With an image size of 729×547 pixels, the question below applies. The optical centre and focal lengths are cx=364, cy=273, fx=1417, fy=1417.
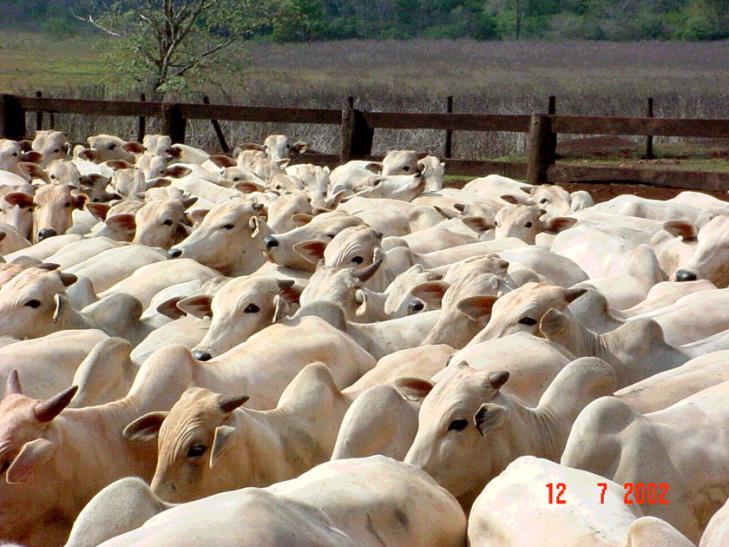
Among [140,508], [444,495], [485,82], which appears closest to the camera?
[140,508]

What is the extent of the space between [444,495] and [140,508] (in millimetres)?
1075

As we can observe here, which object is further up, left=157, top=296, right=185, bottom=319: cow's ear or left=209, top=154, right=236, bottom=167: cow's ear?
left=157, top=296, right=185, bottom=319: cow's ear

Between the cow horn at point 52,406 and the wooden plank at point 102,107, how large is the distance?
12969mm

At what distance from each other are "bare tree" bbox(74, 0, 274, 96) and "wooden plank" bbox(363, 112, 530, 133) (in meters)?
13.1

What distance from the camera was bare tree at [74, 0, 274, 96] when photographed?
29.4 metres

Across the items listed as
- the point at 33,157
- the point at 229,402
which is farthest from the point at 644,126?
the point at 229,402

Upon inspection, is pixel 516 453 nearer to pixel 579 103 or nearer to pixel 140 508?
pixel 140 508

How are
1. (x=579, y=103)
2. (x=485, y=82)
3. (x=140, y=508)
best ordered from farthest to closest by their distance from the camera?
(x=485, y=82) < (x=579, y=103) < (x=140, y=508)

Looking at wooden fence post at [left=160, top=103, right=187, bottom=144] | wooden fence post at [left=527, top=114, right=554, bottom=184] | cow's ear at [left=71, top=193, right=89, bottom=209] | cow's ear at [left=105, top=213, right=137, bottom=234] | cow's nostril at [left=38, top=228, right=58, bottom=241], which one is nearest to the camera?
cow's ear at [left=105, top=213, right=137, bottom=234]

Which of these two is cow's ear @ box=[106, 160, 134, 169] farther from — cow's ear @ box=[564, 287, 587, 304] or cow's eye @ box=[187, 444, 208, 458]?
cow's eye @ box=[187, 444, 208, 458]

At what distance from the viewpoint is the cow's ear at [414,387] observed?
5523 millimetres

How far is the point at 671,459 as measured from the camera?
4824 mm

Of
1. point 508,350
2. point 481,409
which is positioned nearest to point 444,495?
point 481,409
